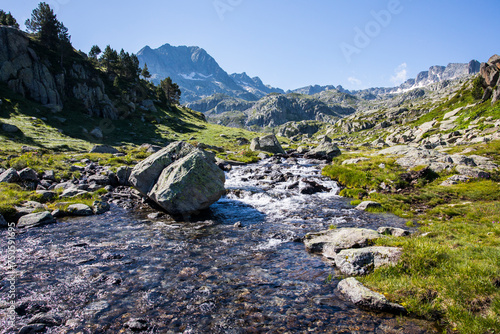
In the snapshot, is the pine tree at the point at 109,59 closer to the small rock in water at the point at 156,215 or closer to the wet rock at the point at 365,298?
the small rock in water at the point at 156,215

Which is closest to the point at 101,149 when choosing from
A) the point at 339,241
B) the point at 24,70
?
the point at 24,70

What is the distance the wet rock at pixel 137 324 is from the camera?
7.07 meters

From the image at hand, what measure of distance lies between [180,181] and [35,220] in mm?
9982

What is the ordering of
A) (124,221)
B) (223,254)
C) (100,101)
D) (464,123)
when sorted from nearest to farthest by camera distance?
1. (223,254)
2. (124,221)
3. (464,123)
4. (100,101)

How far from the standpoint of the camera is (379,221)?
17391mm

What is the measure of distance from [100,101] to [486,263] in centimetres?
9829

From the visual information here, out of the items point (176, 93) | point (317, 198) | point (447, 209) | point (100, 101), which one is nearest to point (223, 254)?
point (317, 198)

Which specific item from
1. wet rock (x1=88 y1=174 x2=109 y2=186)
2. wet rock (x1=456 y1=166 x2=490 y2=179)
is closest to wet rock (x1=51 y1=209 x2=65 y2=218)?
wet rock (x1=88 y1=174 x2=109 y2=186)

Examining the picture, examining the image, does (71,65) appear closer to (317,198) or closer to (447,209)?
(317,198)

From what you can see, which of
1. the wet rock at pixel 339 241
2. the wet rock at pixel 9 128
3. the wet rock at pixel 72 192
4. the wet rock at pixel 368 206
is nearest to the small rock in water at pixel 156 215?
the wet rock at pixel 72 192

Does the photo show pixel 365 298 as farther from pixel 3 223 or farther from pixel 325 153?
pixel 325 153

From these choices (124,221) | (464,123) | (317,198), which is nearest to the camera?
(124,221)

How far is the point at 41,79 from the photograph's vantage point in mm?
65625

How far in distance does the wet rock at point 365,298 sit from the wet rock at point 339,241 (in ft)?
10.3
